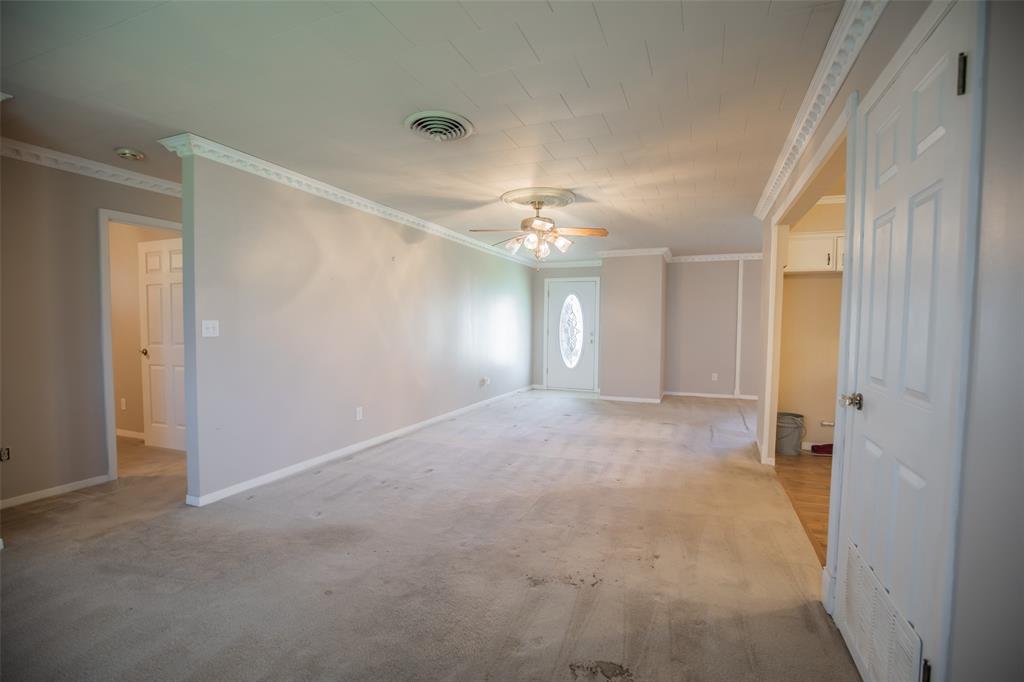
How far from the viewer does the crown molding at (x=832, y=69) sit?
5.51 ft

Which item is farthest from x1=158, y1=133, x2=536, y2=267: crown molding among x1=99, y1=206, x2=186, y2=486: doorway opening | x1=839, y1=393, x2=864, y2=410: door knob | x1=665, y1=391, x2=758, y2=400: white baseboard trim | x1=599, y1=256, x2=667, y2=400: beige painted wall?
x1=665, y1=391, x2=758, y2=400: white baseboard trim

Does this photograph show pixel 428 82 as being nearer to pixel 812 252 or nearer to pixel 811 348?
pixel 812 252

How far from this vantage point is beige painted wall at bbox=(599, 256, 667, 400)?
23.6ft

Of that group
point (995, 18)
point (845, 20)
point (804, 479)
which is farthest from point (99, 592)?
point (804, 479)

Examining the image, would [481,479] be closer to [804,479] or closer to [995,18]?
[804,479]

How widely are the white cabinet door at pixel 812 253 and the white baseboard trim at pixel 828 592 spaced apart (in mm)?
2902

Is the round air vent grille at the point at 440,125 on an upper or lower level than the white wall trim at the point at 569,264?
upper

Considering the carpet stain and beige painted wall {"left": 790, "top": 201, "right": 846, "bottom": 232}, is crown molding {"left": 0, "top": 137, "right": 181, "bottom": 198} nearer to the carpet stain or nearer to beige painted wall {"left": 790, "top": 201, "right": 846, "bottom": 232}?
the carpet stain

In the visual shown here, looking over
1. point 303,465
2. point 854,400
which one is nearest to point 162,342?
point 303,465

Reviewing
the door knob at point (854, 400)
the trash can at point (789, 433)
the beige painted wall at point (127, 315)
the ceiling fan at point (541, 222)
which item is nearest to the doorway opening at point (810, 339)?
the trash can at point (789, 433)

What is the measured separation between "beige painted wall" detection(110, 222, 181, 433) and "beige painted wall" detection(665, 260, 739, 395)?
7.33 metres

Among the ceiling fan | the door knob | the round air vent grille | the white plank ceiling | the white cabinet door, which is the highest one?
the white plank ceiling

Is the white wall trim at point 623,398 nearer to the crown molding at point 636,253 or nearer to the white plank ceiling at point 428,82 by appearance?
the crown molding at point 636,253

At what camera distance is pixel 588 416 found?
6191mm
